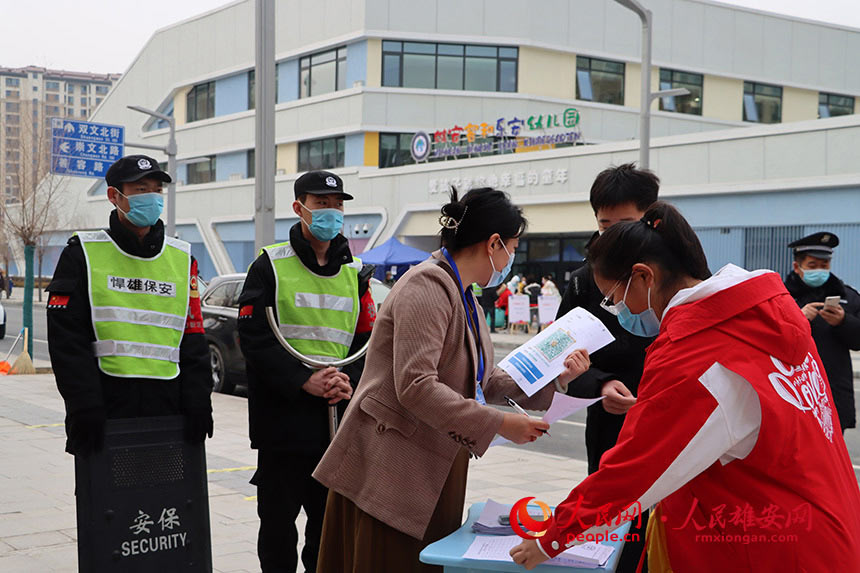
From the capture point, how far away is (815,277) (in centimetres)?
618

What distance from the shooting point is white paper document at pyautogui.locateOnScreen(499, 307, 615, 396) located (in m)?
3.09

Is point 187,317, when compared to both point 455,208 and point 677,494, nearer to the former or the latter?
point 455,208

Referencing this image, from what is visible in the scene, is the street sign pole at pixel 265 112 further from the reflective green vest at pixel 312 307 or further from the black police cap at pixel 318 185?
the reflective green vest at pixel 312 307

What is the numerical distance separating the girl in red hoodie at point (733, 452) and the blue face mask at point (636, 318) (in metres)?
0.28

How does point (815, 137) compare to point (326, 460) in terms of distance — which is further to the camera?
point (815, 137)

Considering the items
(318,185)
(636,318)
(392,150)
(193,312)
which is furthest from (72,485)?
(392,150)

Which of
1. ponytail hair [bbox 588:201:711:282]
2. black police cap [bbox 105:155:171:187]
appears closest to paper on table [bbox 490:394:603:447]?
ponytail hair [bbox 588:201:711:282]

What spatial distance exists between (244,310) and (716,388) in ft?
8.81

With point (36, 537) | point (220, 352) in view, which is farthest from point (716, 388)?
point (220, 352)

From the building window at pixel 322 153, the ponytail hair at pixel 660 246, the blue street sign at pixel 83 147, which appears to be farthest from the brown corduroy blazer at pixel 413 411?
the building window at pixel 322 153

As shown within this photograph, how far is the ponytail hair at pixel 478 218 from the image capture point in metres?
3.00

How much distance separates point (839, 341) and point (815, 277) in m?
0.48

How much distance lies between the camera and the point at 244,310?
4289mm

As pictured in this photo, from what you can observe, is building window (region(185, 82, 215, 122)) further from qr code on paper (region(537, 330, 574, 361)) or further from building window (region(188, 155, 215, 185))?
qr code on paper (region(537, 330, 574, 361))
